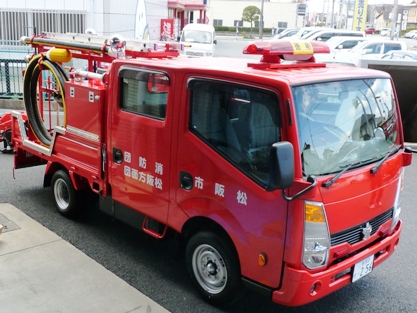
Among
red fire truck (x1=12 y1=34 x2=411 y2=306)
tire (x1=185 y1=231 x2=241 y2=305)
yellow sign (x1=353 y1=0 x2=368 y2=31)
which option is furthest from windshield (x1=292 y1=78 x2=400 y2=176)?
yellow sign (x1=353 y1=0 x2=368 y2=31)

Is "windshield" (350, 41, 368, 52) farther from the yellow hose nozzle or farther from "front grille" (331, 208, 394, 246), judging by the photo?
"front grille" (331, 208, 394, 246)

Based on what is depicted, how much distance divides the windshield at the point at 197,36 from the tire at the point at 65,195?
22214mm

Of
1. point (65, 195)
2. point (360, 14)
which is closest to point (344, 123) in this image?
point (65, 195)

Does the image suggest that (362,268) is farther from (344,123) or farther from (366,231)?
(344,123)

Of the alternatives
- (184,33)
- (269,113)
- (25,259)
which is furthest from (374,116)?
(184,33)

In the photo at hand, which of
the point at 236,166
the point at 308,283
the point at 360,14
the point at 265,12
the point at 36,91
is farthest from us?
the point at 265,12

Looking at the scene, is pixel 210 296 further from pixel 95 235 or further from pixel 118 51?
pixel 118 51

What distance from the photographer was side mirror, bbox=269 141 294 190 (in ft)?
10.8

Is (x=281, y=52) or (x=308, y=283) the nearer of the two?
(x=308, y=283)

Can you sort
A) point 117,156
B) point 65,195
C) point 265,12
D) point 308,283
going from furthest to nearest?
1. point 265,12
2. point 65,195
3. point 117,156
4. point 308,283

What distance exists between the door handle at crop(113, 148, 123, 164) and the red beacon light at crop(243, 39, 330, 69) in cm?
160

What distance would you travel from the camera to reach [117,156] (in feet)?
16.5

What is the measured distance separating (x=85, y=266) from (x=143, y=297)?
0.85 meters

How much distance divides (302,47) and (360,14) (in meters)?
40.6
